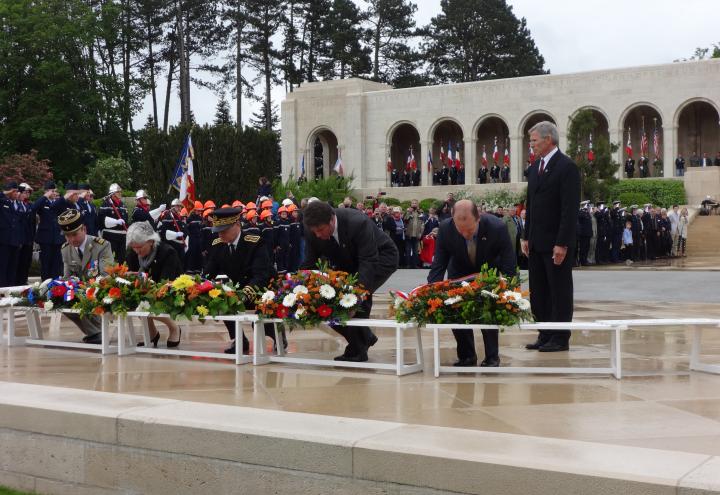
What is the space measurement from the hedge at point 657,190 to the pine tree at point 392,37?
1254 inches

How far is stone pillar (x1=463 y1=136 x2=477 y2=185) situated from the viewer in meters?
52.6

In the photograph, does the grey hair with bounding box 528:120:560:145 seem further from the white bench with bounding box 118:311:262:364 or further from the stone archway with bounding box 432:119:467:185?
the stone archway with bounding box 432:119:467:185

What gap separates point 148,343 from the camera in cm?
929

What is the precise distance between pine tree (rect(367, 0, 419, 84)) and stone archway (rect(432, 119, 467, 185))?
1523 centimetres

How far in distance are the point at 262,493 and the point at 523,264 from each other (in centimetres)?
2095

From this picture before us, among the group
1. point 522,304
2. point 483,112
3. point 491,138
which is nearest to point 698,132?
point 483,112

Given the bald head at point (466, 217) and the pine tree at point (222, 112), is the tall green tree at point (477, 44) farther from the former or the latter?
the bald head at point (466, 217)

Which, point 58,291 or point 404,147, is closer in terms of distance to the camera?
point 58,291

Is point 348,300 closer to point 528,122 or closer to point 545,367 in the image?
point 545,367

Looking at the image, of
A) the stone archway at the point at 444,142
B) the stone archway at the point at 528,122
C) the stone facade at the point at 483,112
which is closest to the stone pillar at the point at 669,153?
the stone facade at the point at 483,112

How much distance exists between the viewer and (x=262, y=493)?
16.4 ft

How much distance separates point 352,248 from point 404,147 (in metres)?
52.5

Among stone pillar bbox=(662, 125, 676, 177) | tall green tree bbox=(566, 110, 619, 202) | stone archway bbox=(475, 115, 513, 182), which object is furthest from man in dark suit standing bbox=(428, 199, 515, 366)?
stone archway bbox=(475, 115, 513, 182)

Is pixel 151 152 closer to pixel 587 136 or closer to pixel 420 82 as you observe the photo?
pixel 587 136
